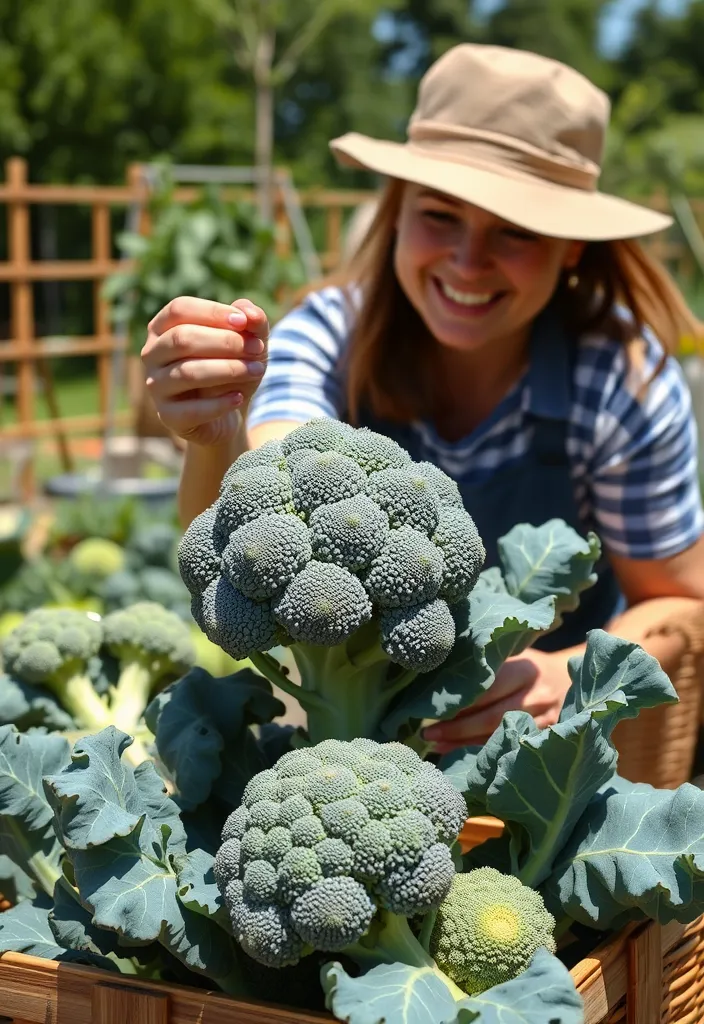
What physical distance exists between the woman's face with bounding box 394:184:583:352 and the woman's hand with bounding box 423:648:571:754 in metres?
0.55

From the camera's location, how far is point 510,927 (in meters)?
0.86

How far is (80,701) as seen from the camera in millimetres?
1314

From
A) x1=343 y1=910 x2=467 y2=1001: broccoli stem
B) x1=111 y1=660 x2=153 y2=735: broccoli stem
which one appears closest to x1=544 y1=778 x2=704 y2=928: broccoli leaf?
x1=343 y1=910 x2=467 y2=1001: broccoli stem

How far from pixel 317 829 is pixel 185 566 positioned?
26 cm

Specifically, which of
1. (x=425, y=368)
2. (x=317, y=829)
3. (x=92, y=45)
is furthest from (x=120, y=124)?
(x=317, y=829)

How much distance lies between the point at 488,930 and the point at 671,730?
0.67m

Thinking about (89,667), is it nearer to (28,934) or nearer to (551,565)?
(28,934)

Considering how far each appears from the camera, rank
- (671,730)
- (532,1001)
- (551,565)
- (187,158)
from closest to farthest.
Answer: (532,1001) < (551,565) < (671,730) < (187,158)

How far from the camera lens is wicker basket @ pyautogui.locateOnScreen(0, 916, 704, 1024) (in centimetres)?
83

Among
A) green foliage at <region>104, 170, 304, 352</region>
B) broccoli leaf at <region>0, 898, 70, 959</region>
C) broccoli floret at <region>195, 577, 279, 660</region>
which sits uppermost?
broccoli floret at <region>195, 577, 279, 660</region>

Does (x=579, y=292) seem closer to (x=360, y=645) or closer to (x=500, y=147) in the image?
(x=500, y=147)

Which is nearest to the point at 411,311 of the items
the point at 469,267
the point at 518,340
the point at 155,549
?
the point at 518,340

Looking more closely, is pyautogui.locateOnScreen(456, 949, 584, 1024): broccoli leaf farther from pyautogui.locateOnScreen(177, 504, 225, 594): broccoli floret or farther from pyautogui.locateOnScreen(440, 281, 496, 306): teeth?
pyautogui.locateOnScreen(440, 281, 496, 306): teeth

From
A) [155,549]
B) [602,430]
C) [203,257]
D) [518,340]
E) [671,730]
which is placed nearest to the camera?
[671,730]
